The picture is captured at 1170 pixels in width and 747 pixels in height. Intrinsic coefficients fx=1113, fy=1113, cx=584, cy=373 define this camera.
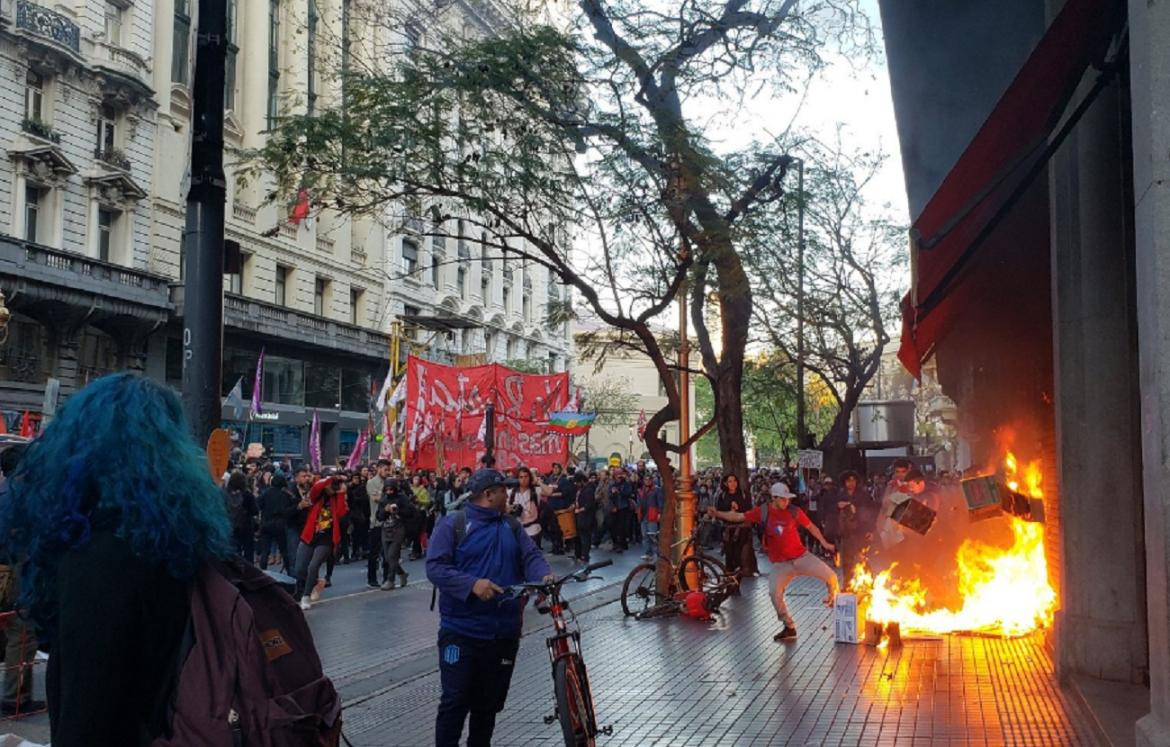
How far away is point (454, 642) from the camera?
573 cm

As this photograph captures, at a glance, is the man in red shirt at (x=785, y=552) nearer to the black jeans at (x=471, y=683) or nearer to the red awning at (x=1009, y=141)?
the red awning at (x=1009, y=141)

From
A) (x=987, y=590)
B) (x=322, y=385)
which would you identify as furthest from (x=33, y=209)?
(x=987, y=590)

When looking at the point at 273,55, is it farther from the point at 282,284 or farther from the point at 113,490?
the point at 113,490

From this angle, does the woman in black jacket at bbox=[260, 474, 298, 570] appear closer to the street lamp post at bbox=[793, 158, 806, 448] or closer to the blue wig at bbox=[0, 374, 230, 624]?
the street lamp post at bbox=[793, 158, 806, 448]

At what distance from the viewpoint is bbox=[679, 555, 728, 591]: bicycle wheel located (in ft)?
46.8

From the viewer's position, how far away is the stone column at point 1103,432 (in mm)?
8328

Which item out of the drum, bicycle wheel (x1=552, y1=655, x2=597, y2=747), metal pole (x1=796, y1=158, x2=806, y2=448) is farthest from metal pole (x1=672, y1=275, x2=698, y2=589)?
bicycle wheel (x1=552, y1=655, x2=597, y2=747)

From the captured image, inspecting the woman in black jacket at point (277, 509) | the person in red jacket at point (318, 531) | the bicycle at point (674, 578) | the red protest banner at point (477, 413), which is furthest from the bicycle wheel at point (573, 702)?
the red protest banner at point (477, 413)

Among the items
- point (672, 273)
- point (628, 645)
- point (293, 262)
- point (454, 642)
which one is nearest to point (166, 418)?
point (454, 642)

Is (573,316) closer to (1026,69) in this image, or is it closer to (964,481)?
(964,481)

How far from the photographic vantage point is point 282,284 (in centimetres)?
4100

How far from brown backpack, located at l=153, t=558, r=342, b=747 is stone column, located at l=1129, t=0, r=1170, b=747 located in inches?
153

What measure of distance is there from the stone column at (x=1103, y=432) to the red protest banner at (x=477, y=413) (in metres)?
16.6

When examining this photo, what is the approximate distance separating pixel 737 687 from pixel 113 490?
24.4 feet
